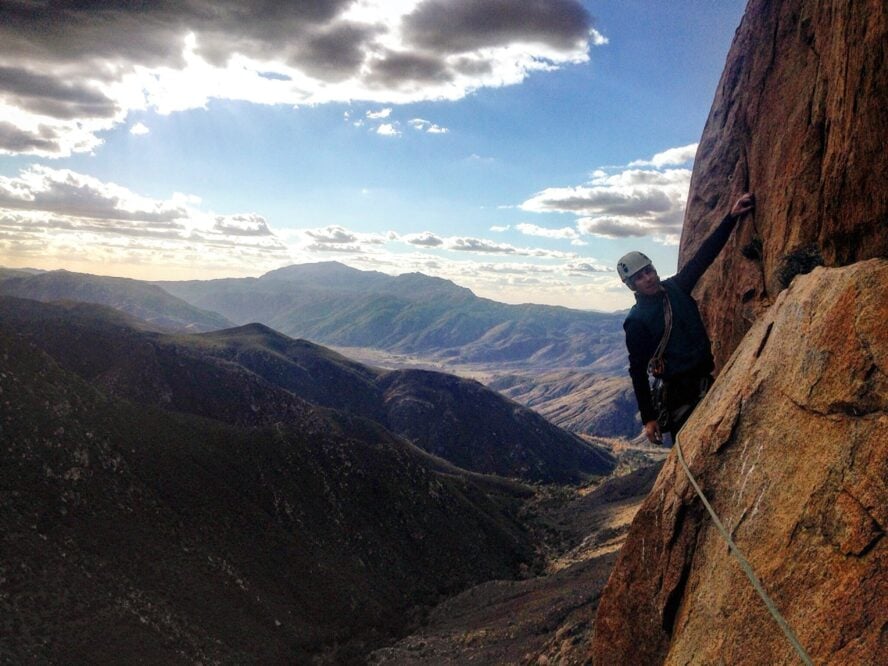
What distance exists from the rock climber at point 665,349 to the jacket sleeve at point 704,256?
447mm

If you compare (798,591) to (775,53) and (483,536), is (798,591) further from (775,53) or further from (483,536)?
(483,536)

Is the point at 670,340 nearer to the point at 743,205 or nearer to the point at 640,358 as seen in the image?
the point at 640,358

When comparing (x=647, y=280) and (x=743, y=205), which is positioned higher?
(x=743, y=205)

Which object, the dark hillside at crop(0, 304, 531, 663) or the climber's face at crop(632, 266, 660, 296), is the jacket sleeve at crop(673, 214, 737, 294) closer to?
the climber's face at crop(632, 266, 660, 296)

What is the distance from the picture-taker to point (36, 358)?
50531 millimetres

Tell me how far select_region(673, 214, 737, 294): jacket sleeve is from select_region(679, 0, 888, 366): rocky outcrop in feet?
1.28

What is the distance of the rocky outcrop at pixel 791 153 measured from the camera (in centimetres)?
711

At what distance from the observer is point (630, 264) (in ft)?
29.5

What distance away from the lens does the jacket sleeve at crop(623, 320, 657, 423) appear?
862cm

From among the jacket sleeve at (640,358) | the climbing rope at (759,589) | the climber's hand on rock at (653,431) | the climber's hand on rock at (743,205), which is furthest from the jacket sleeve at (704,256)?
the climbing rope at (759,589)

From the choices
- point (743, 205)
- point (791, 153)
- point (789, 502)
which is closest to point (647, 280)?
point (743, 205)

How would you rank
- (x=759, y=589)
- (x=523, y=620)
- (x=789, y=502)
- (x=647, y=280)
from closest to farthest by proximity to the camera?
(x=759, y=589), (x=789, y=502), (x=647, y=280), (x=523, y=620)

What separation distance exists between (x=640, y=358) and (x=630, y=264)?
149 cm

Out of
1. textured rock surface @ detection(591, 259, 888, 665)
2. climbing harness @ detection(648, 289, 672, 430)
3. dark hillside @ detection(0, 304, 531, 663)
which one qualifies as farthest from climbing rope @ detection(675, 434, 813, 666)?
dark hillside @ detection(0, 304, 531, 663)
